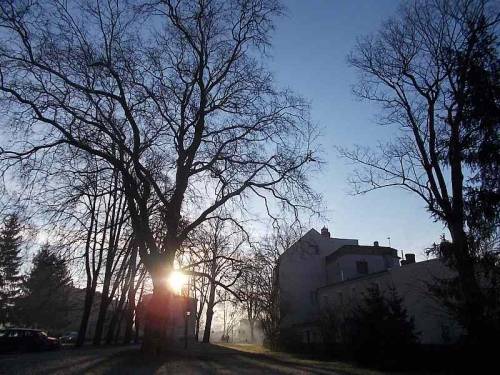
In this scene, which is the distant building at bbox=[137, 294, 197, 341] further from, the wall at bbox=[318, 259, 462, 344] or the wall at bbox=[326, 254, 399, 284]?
the wall at bbox=[326, 254, 399, 284]

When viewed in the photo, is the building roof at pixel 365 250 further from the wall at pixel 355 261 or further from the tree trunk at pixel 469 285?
the tree trunk at pixel 469 285

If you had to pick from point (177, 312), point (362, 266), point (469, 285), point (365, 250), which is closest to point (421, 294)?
point (469, 285)

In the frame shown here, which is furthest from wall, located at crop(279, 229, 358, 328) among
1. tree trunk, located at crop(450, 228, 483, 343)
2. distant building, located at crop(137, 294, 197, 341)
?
tree trunk, located at crop(450, 228, 483, 343)

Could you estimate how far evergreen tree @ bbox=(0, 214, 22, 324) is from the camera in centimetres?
5281

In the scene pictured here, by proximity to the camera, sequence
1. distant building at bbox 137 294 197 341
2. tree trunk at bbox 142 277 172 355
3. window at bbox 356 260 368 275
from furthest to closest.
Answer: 1. window at bbox 356 260 368 275
2. distant building at bbox 137 294 197 341
3. tree trunk at bbox 142 277 172 355

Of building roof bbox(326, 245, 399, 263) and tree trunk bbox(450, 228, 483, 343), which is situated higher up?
building roof bbox(326, 245, 399, 263)

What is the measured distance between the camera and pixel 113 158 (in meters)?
20.4

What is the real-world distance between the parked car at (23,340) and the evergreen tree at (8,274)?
23046 mm

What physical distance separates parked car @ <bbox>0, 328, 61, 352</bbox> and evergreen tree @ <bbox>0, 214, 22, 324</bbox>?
23.0 meters

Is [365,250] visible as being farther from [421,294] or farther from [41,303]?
[41,303]

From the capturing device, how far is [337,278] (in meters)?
54.8

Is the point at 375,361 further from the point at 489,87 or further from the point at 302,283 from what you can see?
the point at 302,283

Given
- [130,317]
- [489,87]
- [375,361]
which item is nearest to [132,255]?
[130,317]

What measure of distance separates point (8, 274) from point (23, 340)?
2813cm
